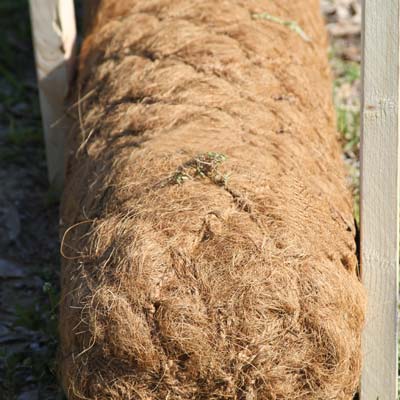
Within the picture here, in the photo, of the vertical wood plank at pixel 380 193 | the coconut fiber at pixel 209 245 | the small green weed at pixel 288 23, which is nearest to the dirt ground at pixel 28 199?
the coconut fiber at pixel 209 245

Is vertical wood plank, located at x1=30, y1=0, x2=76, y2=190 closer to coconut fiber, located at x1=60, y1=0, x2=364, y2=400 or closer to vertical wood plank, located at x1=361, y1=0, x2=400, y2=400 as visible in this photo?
coconut fiber, located at x1=60, y1=0, x2=364, y2=400

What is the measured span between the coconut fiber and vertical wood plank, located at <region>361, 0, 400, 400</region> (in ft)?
0.36

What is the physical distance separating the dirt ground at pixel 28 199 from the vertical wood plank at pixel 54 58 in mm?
338

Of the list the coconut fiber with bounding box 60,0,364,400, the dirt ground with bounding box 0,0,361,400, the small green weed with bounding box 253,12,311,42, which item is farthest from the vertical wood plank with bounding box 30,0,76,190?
the small green weed with bounding box 253,12,311,42

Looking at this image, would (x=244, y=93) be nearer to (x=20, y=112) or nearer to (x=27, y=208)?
(x=27, y=208)

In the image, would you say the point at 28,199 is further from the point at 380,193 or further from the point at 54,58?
the point at 380,193

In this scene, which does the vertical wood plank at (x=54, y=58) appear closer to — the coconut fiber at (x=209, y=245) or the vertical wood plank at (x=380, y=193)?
the coconut fiber at (x=209, y=245)

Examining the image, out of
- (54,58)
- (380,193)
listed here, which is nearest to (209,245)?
(380,193)

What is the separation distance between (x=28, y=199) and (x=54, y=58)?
31.9 inches

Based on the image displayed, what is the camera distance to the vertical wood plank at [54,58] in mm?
3721

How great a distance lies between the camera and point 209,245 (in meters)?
2.34

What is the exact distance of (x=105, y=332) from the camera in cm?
231

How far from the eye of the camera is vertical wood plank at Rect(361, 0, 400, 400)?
262 centimetres

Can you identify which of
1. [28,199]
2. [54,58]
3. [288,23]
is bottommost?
[28,199]
